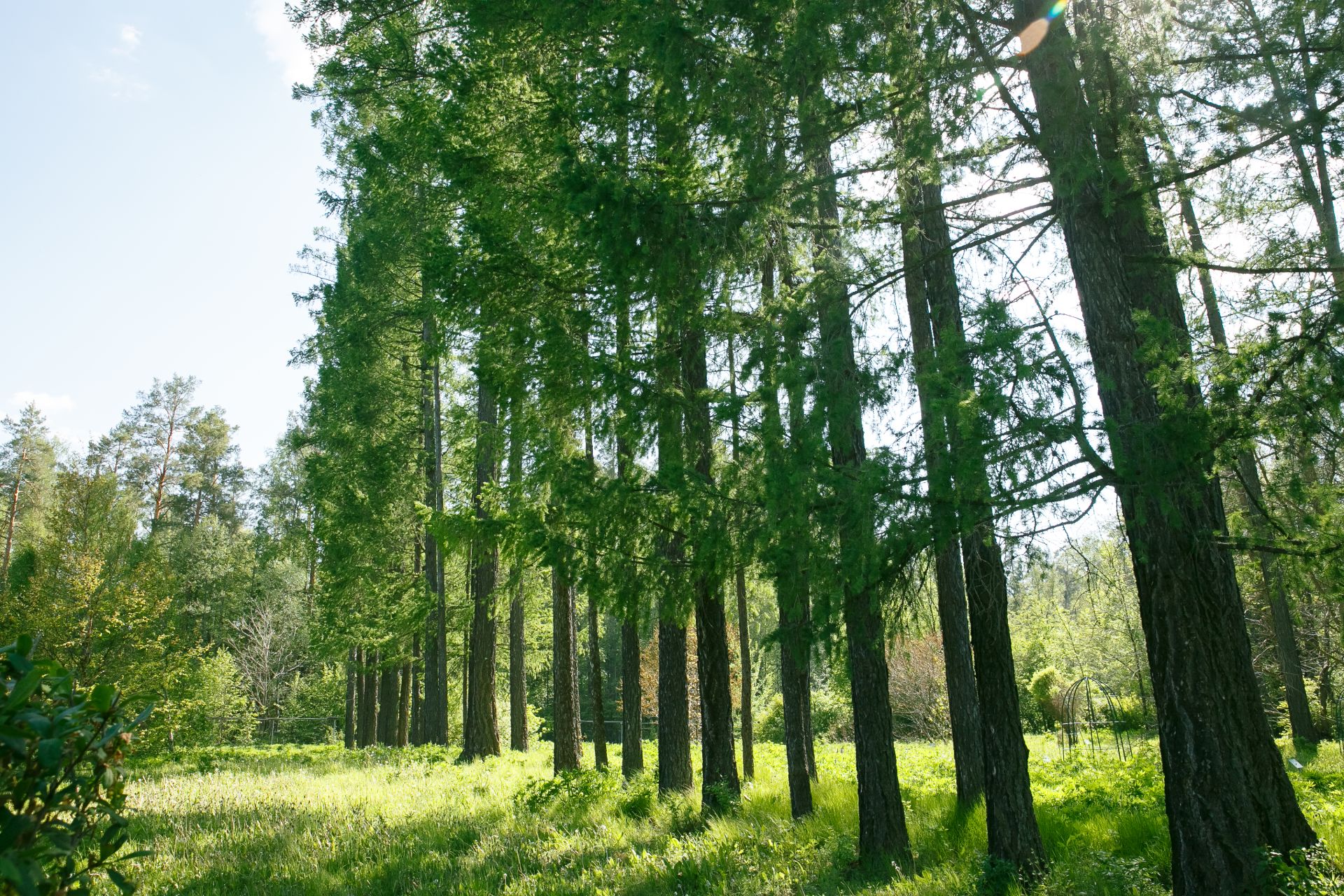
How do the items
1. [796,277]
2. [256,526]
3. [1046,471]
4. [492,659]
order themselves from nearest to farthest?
[1046,471] → [796,277] → [492,659] → [256,526]

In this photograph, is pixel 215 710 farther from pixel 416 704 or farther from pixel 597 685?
pixel 597 685

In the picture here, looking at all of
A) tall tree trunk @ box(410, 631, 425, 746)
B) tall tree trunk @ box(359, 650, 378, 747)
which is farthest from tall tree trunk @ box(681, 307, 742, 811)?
tall tree trunk @ box(359, 650, 378, 747)

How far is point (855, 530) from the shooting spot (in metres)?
4.68

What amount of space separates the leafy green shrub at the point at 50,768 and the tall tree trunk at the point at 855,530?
347cm

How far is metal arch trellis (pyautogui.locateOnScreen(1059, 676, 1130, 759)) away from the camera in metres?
13.8

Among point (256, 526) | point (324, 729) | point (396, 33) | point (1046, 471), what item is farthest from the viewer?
point (256, 526)

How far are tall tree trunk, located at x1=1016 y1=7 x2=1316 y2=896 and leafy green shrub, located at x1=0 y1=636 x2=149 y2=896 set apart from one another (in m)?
4.14

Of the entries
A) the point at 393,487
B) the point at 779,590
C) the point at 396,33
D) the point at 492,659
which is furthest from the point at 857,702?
the point at 393,487

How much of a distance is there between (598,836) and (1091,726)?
35.0ft

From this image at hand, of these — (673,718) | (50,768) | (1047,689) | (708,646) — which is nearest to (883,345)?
(708,646)

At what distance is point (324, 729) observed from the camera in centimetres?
3303

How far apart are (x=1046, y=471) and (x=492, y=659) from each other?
13.3m

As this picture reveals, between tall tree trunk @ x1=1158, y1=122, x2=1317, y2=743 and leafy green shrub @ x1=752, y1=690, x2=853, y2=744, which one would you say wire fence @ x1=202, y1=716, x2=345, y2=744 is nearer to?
leafy green shrub @ x1=752, y1=690, x2=853, y2=744

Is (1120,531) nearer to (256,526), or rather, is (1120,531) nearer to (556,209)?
(556,209)
